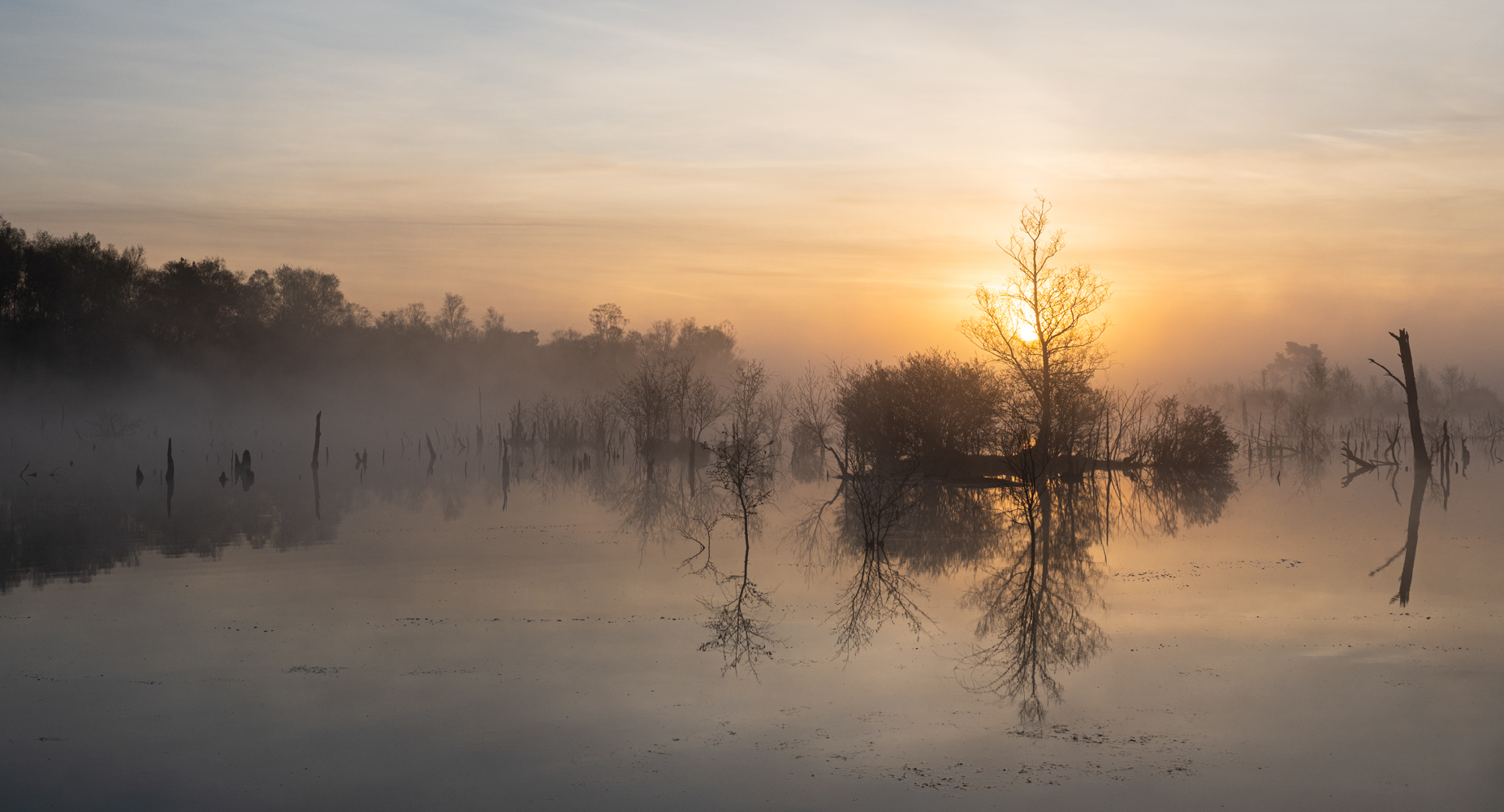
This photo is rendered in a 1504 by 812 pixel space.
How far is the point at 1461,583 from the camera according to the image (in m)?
12.4

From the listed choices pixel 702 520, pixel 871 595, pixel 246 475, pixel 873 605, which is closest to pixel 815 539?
pixel 702 520

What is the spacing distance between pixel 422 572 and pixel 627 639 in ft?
16.9

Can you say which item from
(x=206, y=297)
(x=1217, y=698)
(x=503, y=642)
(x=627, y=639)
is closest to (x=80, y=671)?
(x=503, y=642)

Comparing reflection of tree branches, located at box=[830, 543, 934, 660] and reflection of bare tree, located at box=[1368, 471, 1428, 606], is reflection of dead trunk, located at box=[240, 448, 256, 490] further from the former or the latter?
reflection of bare tree, located at box=[1368, 471, 1428, 606]

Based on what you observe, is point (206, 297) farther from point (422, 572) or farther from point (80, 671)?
point (80, 671)

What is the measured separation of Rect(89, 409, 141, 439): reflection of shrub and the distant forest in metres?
2.42

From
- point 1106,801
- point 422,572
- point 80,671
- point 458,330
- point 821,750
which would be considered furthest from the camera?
point 458,330

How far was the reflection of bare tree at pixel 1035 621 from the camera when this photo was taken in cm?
821

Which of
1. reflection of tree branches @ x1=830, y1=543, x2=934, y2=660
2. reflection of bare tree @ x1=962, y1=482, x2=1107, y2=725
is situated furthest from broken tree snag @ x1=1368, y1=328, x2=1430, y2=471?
reflection of tree branches @ x1=830, y1=543, x2=934, y2=660

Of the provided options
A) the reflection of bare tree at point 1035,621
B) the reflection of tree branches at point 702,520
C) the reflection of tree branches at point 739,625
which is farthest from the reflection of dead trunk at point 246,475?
the reflection of bare tree at point 1035,621

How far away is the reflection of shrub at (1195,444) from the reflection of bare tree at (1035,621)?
1562cm

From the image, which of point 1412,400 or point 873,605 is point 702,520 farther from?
point 1412,400

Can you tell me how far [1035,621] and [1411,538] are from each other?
958 cm

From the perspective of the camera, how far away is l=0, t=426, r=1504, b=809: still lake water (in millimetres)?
6129
